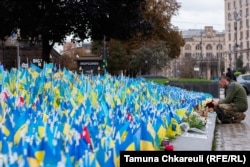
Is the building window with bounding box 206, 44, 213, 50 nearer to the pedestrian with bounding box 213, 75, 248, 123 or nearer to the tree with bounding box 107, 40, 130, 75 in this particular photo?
the tree with bounding box 107, 40, 130, 75

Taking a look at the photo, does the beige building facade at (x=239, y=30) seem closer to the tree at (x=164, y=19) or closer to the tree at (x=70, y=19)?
the tree at (x=164, y=19)

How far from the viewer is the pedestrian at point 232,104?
12.3m

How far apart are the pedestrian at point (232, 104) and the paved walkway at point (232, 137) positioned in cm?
27

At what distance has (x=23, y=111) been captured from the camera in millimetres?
5910

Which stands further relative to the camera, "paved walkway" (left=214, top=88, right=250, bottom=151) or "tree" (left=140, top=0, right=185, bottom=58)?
"tree" (left=140, top=0, right=185, bottom=58)

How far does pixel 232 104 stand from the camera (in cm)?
1247

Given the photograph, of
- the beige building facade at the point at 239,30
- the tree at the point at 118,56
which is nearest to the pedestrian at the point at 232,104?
the tree at the point at 118,56

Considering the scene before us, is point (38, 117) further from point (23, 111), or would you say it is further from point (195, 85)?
point (195, 85)

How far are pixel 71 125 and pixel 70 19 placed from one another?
1098 cm

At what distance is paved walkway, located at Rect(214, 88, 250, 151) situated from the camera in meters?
8.65

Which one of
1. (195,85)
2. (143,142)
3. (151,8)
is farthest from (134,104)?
(151,8)

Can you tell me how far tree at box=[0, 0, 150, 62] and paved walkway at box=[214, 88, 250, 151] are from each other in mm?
5811

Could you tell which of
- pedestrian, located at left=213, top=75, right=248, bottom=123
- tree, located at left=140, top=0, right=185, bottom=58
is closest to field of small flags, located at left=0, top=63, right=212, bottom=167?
pedestrian, located at left=213, top=75, right=248, bottom=123

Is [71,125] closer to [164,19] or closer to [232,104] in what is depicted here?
[232,104]
